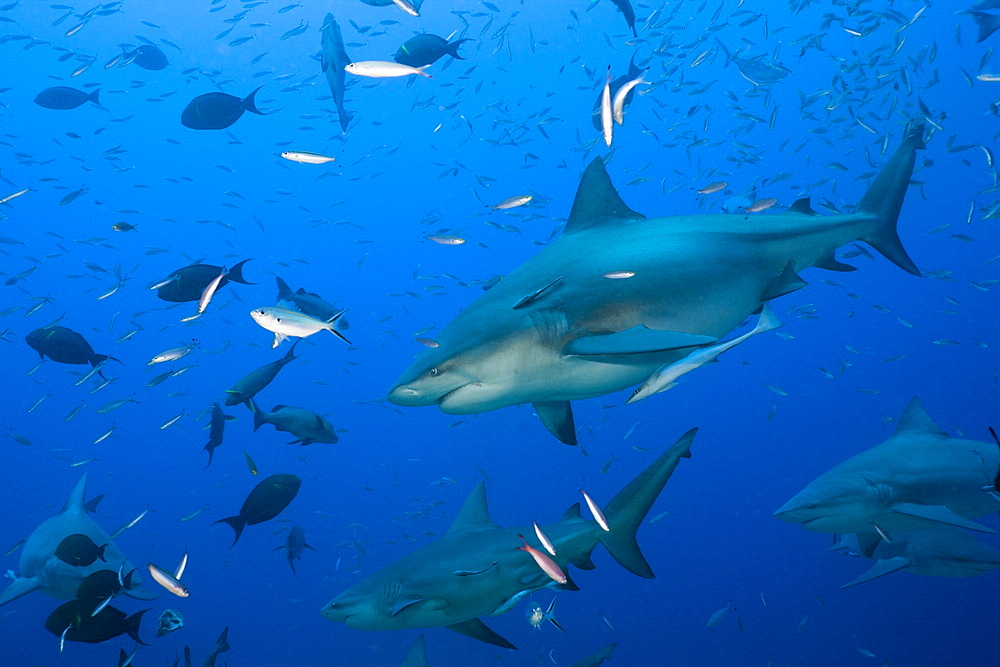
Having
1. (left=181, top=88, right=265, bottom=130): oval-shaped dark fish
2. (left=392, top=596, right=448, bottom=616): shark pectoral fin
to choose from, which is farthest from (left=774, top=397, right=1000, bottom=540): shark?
(left=181, top=88, right=265, bottom=130): oval-shaped dark fish

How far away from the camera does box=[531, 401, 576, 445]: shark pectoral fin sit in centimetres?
327

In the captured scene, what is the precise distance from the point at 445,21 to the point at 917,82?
2038 cm

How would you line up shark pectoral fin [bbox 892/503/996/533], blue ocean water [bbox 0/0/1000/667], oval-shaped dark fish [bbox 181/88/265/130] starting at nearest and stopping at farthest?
shark pectoral fin [bbox 892/503/996/533], oval-shaped dark fish [bbox 181/88/265/130], blue ocean water [bbox 0/0/1000/667]

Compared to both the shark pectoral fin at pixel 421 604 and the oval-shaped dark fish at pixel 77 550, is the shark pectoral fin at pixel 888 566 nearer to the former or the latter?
the shark pectoral fin at pixel 421 604

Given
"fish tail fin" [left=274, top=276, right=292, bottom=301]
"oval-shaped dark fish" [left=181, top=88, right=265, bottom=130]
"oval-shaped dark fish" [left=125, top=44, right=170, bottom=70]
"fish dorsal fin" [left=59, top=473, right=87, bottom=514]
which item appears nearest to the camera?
"fish dorsal fin" [left=59, top=473, right=87, bottom=514]

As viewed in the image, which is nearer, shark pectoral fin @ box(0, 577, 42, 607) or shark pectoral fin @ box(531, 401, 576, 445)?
shark pectoral fin @ box(531, 401, 576, 445)

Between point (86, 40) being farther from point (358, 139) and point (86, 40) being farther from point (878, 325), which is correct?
point (878, 325)

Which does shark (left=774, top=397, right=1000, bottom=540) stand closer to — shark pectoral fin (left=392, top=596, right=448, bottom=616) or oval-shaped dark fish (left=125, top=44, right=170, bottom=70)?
shark pectoral fin (left=392, top=596, right=448, bottom=616)

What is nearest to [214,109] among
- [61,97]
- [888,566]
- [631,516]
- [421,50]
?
[421,50]

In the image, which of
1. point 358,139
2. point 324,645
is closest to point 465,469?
point 324,645

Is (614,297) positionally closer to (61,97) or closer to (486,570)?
(486,570)

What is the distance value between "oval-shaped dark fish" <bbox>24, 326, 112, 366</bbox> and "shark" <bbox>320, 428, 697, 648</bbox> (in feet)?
13.0

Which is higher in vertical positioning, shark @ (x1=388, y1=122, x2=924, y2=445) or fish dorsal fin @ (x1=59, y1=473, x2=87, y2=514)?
shark @ (x1=388, y1=122, x2=924, y2=445)

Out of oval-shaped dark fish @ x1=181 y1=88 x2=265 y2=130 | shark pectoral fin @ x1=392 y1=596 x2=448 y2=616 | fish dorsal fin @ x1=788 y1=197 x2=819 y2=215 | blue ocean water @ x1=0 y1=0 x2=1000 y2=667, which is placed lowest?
blue ocean water @ x1=0 y1=0 x2=1000 y2=667
